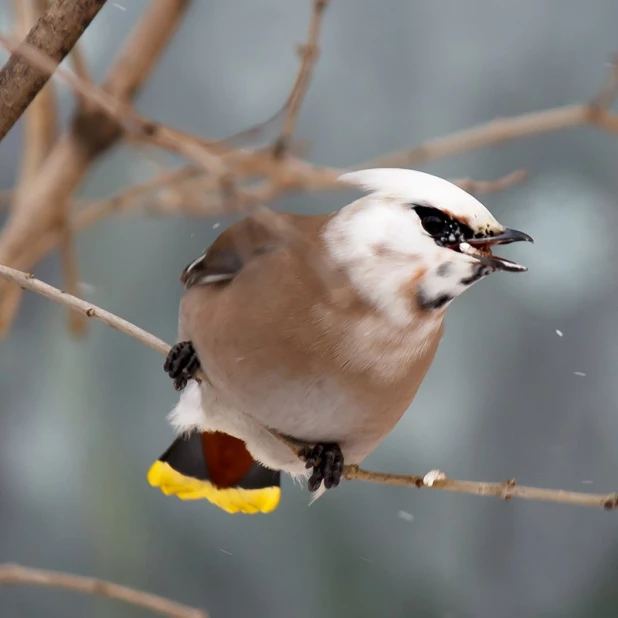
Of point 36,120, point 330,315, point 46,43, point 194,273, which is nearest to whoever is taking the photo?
point 46,43

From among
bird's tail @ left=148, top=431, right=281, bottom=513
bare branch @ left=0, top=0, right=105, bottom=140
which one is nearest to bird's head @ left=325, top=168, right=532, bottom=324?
bare branch @ left=0, top=0, right=105, bottom=140

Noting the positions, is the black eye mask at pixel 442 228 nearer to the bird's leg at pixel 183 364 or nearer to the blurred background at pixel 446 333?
the bird's leg at pixel 183 364

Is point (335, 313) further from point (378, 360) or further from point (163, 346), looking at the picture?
point (163, 346)

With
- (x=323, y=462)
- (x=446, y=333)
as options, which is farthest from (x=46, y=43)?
(x=446, y=333)

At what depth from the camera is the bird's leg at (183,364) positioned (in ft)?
3.31

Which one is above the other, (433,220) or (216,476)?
(433,220)

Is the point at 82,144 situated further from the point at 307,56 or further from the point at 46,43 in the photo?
the point at 46,43

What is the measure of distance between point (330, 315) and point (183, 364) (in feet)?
0.63

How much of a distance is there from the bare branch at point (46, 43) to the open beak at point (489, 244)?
0.34 metres

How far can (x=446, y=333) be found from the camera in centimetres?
180

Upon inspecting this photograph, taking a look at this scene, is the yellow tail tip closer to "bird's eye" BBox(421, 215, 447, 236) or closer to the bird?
the bird

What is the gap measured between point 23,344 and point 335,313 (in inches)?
46.9

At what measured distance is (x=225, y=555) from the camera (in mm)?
1877

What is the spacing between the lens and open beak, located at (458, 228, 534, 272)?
75 centimetres
